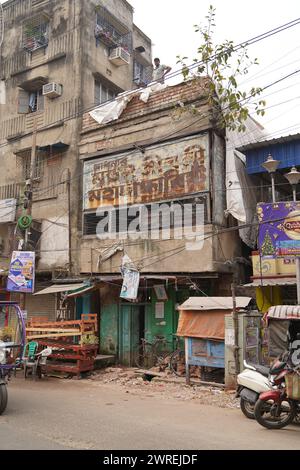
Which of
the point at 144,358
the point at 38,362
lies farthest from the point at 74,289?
the point at 144,358

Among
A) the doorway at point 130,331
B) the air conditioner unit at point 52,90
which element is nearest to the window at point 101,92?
the air conditioner unit at point 52,90

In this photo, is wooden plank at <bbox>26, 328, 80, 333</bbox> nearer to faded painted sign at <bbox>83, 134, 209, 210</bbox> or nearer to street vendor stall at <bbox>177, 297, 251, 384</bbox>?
street vendor stall at <bbox>177, 297, 251, 384</bbox>

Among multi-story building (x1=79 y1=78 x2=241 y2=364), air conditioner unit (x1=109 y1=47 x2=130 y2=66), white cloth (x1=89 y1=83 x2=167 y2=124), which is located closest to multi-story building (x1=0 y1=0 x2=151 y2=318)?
air conditioner unit (x1=109 y1=47 x2=130 y2=66)

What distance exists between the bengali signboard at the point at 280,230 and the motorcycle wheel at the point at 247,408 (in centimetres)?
461

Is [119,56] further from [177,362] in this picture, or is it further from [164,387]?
[164,387]

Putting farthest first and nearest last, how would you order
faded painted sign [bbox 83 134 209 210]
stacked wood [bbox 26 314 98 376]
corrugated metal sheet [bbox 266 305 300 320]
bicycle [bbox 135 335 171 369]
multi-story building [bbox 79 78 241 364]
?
bicycle [bbox 135 335 171 369] → faded painted sign [bbox 83 134 209 210] → multi-story building [bbox 79 78 241 364] → stacked wood [bbox 26 314 98 376] → corrugated metal sheet [bbox 266 305 300 320]

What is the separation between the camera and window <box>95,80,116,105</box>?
18.7 meters

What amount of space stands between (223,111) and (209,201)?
9.22 feet

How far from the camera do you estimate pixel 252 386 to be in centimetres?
801

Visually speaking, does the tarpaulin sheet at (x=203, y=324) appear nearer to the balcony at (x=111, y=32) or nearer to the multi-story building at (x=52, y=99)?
the multi-story building at (x=52, y=99)

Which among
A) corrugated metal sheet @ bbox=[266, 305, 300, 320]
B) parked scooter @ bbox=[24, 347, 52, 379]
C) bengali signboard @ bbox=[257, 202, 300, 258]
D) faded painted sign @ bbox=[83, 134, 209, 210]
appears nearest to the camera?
corrugated metal sheet @ bbox=[266, 305, 300, 320]

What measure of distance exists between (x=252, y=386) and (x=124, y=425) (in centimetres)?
243

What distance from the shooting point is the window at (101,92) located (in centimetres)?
1867

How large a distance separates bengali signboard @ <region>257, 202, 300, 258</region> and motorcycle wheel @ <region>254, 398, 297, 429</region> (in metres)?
4.91
